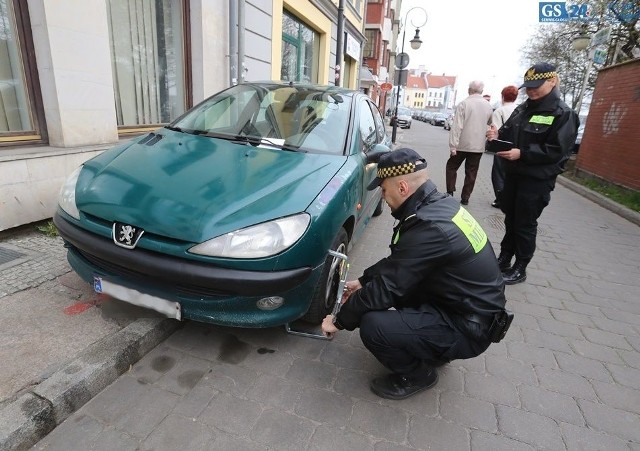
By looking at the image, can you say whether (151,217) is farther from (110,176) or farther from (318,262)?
(318,262)

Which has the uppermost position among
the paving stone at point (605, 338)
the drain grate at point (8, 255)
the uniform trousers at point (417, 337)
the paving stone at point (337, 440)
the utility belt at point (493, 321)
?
the utility belt at point (493, 321)

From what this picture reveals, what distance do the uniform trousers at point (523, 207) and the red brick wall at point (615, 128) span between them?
564 cm

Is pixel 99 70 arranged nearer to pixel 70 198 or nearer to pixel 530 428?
pixel 70 198

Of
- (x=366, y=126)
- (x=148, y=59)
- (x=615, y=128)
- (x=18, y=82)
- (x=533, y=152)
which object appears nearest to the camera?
(x=533, y=152)

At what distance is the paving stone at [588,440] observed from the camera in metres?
1.94

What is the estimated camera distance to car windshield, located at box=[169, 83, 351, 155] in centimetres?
297

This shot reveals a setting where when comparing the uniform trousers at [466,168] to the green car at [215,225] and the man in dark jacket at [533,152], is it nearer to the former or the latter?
the man in dark jacket at [533,152]

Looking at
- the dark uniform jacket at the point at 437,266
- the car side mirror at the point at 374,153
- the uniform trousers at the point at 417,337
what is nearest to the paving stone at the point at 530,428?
the uniform trousers at the point at 417,337

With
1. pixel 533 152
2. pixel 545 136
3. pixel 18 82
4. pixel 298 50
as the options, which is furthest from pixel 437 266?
pixel 298 50

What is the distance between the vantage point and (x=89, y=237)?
7.14ft

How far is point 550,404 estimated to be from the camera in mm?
2221

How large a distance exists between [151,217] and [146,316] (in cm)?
85

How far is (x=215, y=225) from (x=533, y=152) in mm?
2747

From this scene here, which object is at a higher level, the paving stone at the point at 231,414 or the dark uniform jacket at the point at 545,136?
the dark uniform jacket at the point at 545,136
